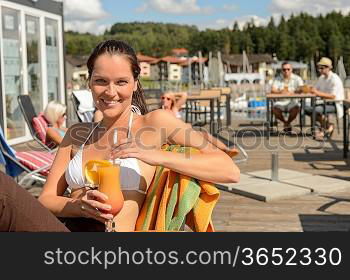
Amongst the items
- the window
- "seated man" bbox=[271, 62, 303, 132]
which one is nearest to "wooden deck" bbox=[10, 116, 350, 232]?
"seated man" bbox=[271, 62, 303, 132]

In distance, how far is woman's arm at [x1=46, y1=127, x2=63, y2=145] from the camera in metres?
5.06

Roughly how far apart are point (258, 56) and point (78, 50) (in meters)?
35.2

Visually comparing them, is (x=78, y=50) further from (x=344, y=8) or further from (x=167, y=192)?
(x=167, y=192)

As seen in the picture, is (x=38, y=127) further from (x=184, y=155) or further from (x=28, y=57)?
(x=28, y=57)

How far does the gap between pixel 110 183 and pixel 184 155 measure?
0.30 meters

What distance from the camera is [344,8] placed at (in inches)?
4520

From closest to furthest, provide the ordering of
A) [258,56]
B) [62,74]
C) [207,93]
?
[207,93]
[62,74]
[258,56]

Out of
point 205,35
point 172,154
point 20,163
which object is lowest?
point 20,163

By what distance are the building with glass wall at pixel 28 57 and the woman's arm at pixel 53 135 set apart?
3781 mm

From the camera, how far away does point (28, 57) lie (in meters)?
10.0

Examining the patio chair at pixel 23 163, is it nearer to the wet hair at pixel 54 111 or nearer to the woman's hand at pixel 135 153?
the wet hair at pixel 54 111

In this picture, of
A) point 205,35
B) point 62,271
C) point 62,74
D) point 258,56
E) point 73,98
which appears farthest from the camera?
point 205,35

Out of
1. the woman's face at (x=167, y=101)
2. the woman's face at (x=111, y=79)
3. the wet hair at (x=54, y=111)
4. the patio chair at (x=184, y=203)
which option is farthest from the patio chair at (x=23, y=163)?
the patio chair at (x=184, y=203)

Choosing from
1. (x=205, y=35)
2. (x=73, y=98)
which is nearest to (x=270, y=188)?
(x=73, y=98)
